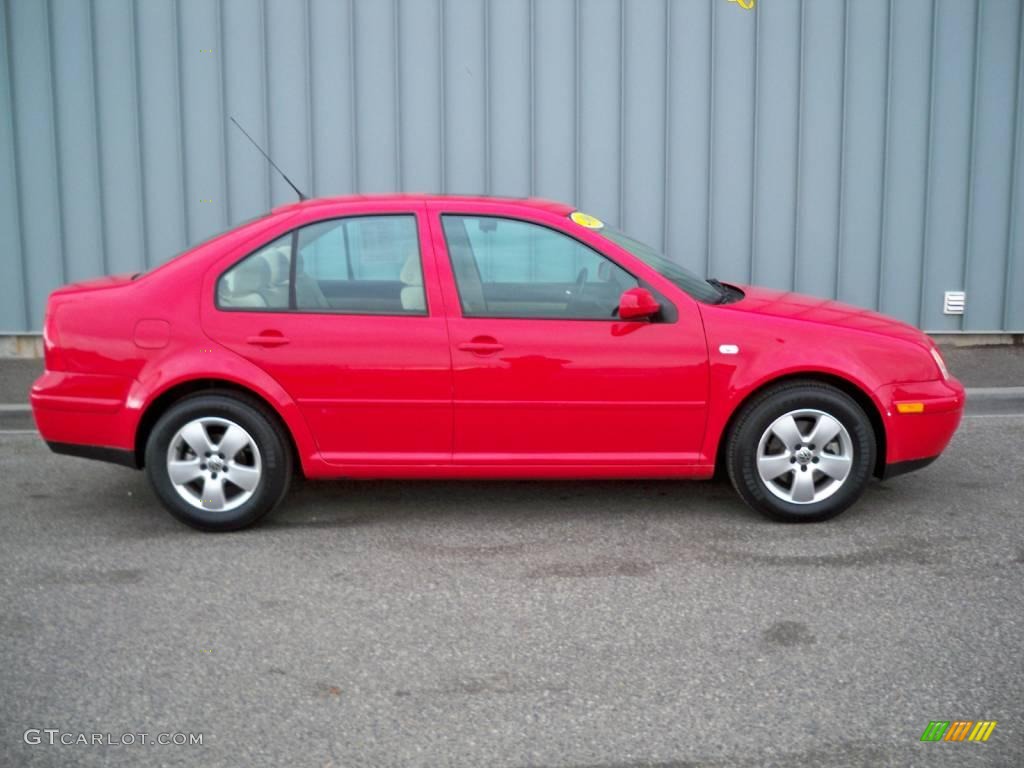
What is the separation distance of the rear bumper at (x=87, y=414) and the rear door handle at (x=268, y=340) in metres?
0.60

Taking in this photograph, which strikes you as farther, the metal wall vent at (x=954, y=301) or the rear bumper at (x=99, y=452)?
the metal wall vent at (x=954, y=301)

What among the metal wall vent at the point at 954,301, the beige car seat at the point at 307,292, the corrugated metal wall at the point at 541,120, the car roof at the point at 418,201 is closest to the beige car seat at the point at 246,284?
the beige car seat at the point at 307,292

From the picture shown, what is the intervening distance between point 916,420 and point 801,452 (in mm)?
563

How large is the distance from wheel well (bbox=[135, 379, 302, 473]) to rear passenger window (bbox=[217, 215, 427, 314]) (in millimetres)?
371

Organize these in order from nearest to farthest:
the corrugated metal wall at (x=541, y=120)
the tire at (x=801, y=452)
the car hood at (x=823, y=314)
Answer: the tire at (x=801, y=452) → the car hood at (x=823, y=314) → the corrugated metal wall at (x=541, y=120)

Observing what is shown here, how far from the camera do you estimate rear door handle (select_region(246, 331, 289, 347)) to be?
5.16 m

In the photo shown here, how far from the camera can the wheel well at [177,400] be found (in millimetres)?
5215

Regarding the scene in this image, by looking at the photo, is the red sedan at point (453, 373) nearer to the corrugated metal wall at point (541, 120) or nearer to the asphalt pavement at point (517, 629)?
the asphalt pavement at point (517, 629)

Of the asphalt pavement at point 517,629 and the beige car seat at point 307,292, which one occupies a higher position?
the beige car seat at point 307,292

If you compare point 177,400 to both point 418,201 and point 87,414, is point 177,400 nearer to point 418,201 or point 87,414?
point 87,414

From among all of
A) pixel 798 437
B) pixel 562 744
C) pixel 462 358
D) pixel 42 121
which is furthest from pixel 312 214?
pixel 42 121

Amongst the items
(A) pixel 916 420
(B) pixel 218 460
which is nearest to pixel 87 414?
(B) pixel 218 460

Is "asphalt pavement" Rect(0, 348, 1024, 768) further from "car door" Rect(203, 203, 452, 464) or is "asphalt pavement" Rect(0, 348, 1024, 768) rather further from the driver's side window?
the driver's side window

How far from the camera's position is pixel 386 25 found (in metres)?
8.92
